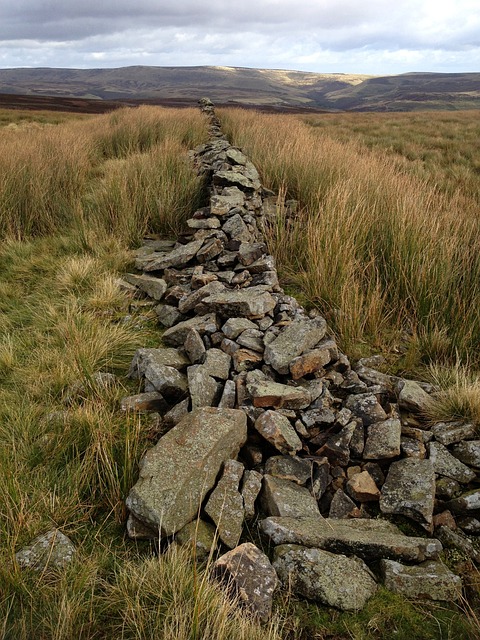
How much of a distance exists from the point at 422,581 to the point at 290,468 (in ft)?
2.45

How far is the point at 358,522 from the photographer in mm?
2014

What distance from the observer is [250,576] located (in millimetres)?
1646

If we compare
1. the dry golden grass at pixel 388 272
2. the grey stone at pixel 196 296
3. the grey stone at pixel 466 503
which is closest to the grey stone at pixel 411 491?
the grey stone at pixel 466 503

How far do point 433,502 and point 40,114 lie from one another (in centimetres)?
3178

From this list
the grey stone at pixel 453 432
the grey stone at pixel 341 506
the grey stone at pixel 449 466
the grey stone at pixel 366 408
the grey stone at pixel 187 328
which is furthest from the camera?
the grey stone at pixel 187 328

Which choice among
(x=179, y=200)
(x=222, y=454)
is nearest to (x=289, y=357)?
(x=222, y=454)

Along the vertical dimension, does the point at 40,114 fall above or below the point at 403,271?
above

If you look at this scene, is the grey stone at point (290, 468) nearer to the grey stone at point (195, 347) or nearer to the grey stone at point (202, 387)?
the grey stone at point (202, 387)

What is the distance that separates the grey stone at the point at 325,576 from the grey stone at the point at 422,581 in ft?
0.26

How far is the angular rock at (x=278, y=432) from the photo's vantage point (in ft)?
7.51

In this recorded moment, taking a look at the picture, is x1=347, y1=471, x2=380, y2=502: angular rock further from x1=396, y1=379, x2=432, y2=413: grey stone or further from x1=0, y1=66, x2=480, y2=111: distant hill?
x1=0, y1=66, x2=480, y2=111: distant hill

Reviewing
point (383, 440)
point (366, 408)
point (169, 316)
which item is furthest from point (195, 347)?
point (383, 440)

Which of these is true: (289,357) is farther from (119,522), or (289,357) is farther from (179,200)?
(179,200)

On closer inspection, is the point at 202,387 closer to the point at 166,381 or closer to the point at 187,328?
the point at 166,381
